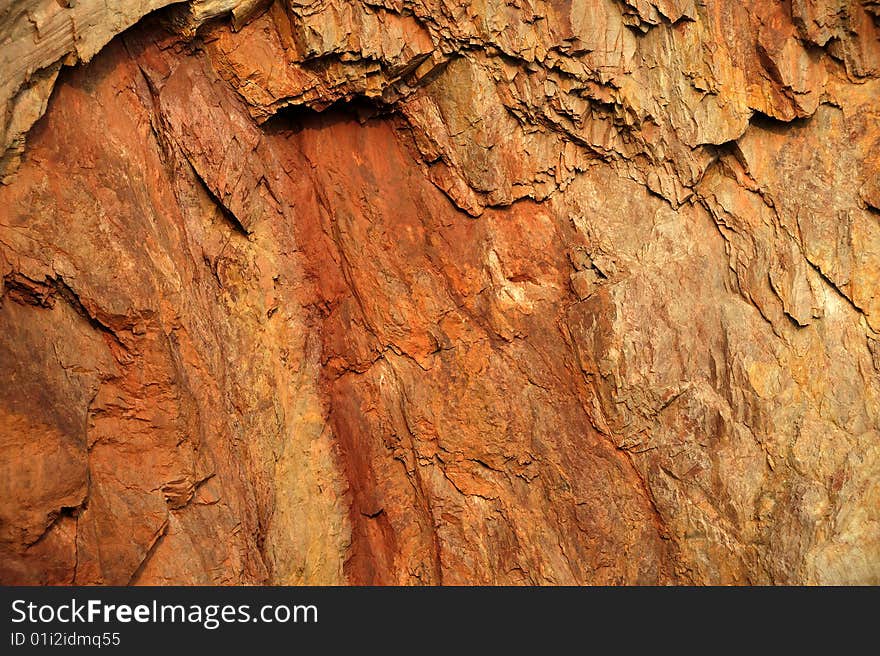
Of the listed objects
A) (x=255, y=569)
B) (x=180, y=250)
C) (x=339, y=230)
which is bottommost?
(x=255, y=569)

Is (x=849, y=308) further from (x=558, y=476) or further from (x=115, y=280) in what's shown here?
(x=115, y=280)

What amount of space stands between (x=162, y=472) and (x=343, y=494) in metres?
2.32

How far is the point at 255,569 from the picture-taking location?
8234 millimetres

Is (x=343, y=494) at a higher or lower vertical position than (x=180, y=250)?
lower

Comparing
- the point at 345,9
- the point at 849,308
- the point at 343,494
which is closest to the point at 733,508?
the point at 849,308

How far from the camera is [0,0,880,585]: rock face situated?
881 centimetres

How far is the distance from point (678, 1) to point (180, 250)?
5683 mm

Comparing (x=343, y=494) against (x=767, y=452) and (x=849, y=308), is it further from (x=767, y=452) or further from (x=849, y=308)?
(x=849, y=308)

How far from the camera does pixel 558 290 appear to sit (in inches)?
375

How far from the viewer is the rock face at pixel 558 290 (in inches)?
347

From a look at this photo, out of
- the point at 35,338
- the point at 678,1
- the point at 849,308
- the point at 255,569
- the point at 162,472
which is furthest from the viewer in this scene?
the point at 849,308

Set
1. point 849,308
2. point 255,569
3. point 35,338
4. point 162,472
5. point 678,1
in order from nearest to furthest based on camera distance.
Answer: point 35,338
point 162,472
point 255,569
point 678,1
point 849,308

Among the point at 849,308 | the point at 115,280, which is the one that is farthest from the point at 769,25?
the point at 115,280

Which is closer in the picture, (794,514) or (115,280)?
(115,280)
